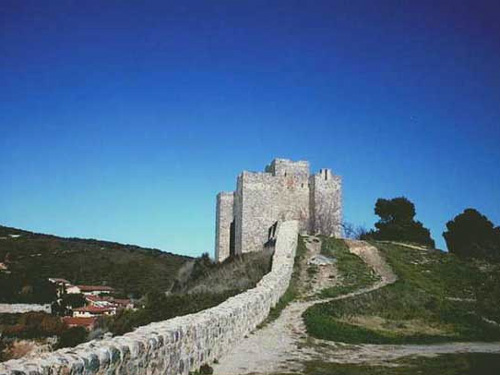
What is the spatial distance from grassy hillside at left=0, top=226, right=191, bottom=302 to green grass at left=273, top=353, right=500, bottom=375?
151 feet

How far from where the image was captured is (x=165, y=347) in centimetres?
711

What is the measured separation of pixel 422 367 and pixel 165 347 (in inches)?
205

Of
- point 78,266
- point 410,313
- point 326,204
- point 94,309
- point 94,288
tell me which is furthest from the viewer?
point 78,266

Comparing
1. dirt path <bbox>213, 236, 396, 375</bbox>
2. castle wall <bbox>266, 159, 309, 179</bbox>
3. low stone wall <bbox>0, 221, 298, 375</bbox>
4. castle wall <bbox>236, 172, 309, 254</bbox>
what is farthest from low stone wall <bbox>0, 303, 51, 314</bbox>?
low stone wall <bbox>0, 221, 298, 375</bbox>

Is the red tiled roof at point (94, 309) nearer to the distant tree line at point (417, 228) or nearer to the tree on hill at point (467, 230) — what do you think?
the distant tree line at point (417, 228)

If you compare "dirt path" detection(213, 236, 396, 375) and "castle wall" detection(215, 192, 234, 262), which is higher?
"castle wall" detection(215, 192, 234, 262)

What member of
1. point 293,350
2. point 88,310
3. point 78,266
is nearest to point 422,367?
point 293,350

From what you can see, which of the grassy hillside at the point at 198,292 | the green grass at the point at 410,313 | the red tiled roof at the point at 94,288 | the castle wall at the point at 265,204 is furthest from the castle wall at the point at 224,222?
the red tiled roof at the point at 94,288

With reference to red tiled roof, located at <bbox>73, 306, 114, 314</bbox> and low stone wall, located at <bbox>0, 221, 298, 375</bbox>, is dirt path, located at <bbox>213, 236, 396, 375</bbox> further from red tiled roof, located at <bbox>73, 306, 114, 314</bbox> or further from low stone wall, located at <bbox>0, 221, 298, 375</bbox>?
red tiled roof, located at <bbox>73, 306, 114, 314</bbox>

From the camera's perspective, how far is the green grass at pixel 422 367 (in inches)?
356

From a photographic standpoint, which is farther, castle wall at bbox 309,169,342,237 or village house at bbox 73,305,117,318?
village house at bbox 73,305,117,318

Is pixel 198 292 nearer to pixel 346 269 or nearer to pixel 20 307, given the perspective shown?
pixel 346 269

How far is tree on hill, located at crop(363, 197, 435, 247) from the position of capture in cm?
4197

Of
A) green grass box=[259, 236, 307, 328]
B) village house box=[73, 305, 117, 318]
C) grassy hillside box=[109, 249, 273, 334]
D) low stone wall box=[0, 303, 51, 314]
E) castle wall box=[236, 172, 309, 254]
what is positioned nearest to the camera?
grassy hillside box=[109, 249, 273, 334]
